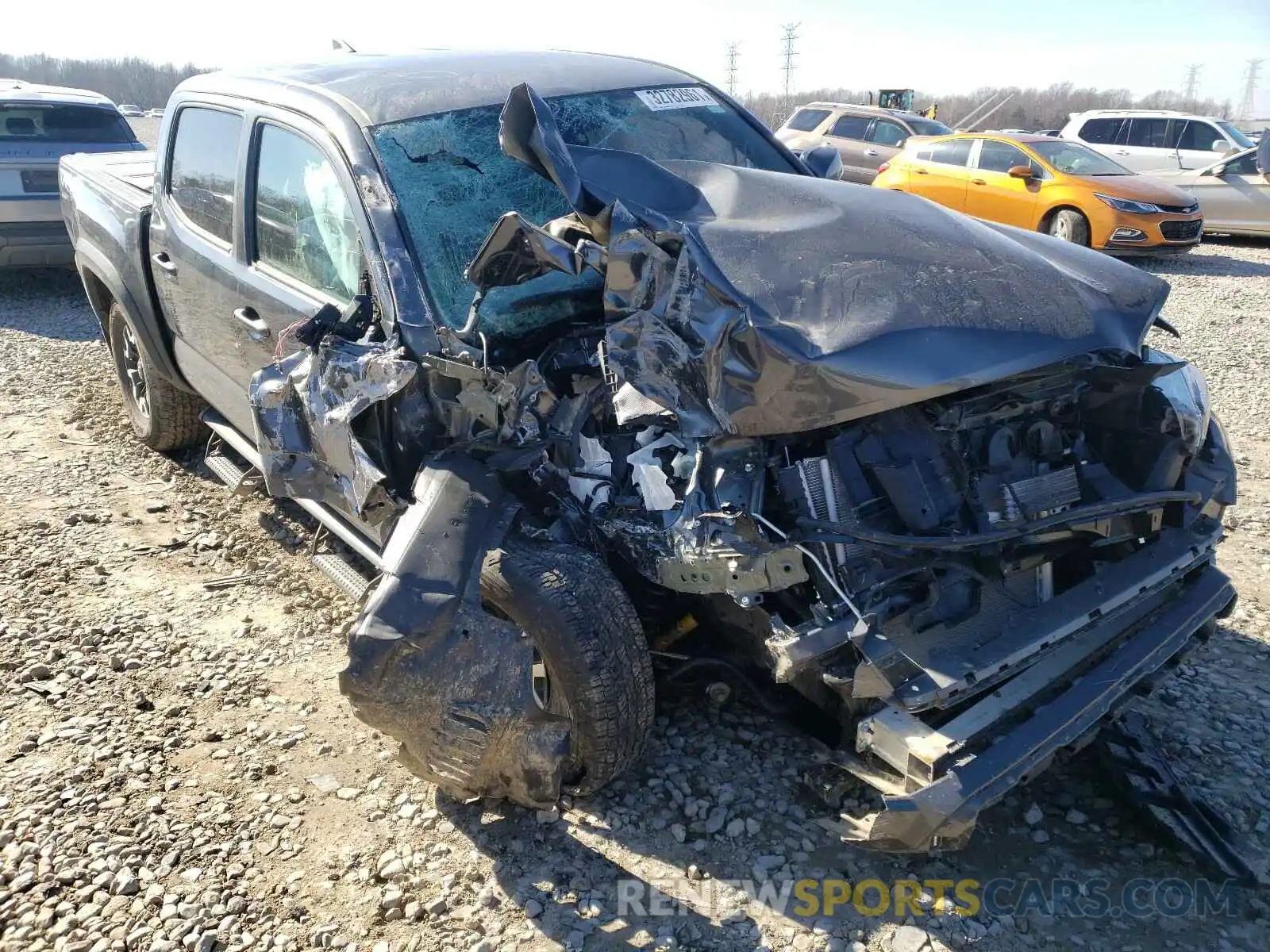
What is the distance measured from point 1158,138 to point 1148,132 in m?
0.17

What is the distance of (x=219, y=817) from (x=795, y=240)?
234 cm

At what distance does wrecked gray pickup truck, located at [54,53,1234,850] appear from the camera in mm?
2404

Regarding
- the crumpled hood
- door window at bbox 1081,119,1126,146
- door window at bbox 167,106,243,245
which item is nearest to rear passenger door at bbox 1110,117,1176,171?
door window at bbox 1081,119,1126,146

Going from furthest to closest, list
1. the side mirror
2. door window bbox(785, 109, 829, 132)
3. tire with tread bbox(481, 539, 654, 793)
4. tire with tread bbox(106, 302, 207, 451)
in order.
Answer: door window bbox(785, 109, 829, 132)
tire with tread bbox(106, 302, 207, 451)
the side mirror
tire with tread bbox(481, 539, 654, 793)

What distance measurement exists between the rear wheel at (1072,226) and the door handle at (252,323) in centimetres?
976

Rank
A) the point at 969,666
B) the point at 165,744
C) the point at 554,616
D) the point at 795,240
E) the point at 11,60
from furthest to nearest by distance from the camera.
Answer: the point at 11,60
the point at 165,744
the point at 795,240
the point at 554,616
the point at 969,666

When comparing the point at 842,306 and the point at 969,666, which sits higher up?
the point at 842,306

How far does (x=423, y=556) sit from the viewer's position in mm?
2457

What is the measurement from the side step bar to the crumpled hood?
3.35 feet

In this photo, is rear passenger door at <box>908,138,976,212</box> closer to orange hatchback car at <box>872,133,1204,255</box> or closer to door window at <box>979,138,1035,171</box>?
orange hatchback car at <box>872,133,1204,255</box>

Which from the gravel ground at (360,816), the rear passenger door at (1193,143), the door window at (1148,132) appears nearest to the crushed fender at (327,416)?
the gravel ground at (360,816)

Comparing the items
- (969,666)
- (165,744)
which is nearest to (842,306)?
(969,666)

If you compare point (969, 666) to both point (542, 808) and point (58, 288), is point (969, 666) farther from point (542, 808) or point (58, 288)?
point (58, 288)

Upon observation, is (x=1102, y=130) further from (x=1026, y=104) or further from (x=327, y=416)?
(x=1026, y=104)
